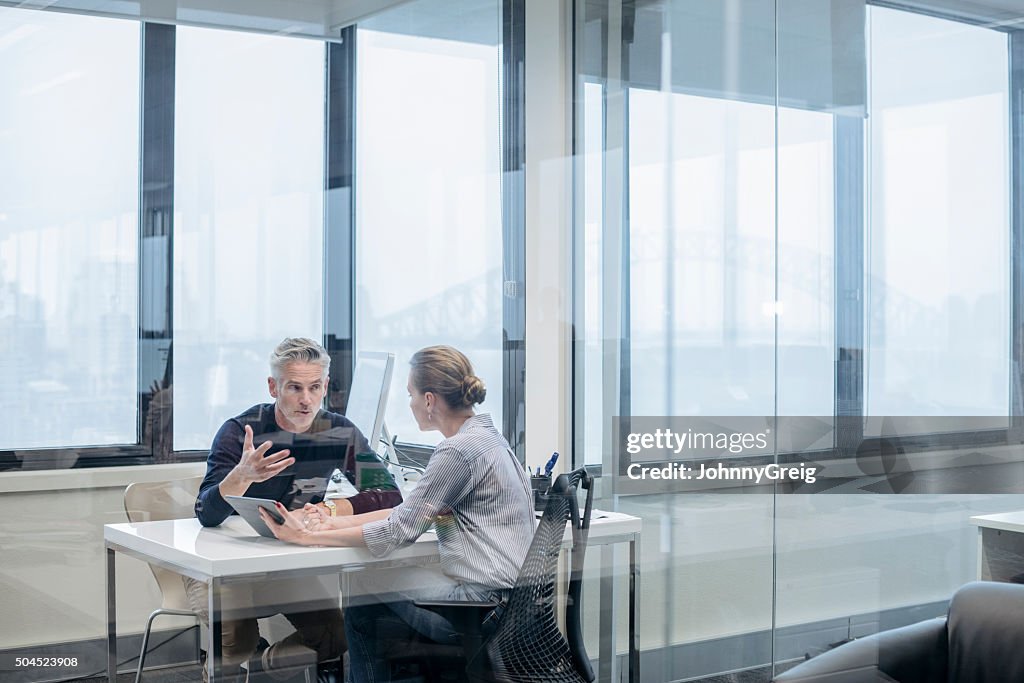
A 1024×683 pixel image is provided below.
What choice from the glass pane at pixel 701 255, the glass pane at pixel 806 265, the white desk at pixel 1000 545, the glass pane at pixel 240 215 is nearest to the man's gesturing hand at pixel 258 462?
the glass pane at pixel 240 215

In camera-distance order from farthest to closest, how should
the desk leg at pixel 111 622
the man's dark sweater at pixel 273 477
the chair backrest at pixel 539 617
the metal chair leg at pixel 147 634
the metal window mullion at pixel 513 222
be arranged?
the metal window mullion at pixel 513 222
the metal chair leg at pixel 147 634
the desk leg at pixel 111 622
the man's dark sweater at pixel 273 477
the chair backrest at pixel 539 617

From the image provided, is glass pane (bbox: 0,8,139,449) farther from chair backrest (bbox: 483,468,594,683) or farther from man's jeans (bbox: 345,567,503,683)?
chair backrest (bbox: 483,468,594,683)

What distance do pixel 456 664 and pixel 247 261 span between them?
1.68 metres

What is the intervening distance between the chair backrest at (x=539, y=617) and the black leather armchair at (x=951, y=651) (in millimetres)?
720

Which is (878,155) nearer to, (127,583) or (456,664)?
(456,664)

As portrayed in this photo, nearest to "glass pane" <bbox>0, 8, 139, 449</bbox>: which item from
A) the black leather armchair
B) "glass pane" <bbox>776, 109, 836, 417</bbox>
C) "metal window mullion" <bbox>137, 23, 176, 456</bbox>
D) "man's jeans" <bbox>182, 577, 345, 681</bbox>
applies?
"metal window mullion" <bbox>137, 23, 176, 456</bbox>

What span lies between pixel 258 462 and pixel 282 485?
0.11 m

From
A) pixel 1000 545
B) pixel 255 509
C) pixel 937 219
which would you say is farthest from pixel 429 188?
pixel 1000 545

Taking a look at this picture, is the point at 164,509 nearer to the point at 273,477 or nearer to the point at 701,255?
the point at 273,477

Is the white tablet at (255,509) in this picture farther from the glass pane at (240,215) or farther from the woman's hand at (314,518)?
the glass pane at (240,215)

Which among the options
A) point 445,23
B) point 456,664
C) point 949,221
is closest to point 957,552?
point 949,221

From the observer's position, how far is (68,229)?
3713mm

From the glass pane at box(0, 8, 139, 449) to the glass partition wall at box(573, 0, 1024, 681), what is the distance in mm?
1746

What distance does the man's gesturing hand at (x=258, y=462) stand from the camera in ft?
11.7
